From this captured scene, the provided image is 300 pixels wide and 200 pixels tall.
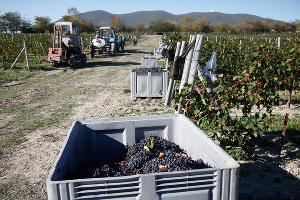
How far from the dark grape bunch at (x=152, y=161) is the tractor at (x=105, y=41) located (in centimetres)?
1907

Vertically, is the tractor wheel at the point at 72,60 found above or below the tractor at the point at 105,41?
below

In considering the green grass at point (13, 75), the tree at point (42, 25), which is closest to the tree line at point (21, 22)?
the tree at point (42, 25)

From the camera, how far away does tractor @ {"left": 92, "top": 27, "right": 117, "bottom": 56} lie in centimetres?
2133

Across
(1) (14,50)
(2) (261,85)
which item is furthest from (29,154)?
(1) (14,50)

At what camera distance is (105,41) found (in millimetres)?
22172

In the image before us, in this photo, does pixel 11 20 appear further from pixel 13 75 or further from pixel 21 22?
pixel 13 75

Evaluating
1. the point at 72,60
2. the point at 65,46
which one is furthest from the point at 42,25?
the point at 72,60

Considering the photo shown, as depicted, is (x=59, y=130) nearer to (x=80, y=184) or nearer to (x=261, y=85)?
(x=261, y=85)

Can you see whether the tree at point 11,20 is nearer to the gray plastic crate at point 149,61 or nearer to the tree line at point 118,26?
the tree line at point 118,26

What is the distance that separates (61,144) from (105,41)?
1772 centimetres

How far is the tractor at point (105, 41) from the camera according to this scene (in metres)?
21.3

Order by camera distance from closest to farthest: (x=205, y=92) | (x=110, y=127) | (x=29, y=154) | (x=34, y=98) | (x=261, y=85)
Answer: (x=110, y=127)
(x=205, y=92)
(x=261, y=85)
(x=29, y=154)
(x=34, y=98)

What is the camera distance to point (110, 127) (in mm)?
2967

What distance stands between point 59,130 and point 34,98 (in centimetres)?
354
